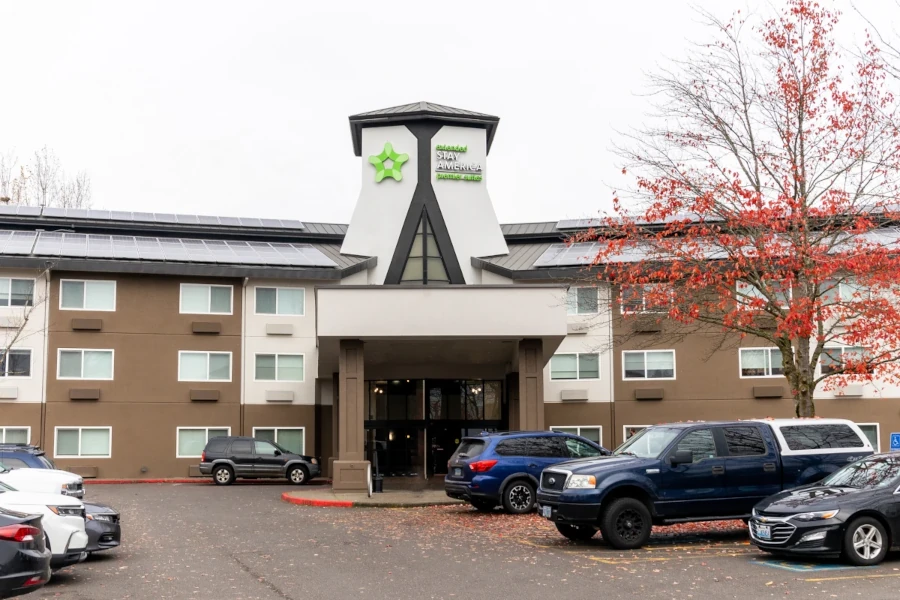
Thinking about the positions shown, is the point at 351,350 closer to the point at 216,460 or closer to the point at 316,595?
the point at 216,460

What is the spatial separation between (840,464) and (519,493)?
6944mm

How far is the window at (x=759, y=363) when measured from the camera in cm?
3600

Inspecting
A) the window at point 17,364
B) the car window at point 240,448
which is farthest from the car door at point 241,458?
the window at point 17,364

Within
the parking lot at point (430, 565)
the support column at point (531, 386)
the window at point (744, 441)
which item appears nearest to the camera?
the parking lot at point (430, 565)

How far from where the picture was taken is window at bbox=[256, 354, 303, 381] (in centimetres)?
3731

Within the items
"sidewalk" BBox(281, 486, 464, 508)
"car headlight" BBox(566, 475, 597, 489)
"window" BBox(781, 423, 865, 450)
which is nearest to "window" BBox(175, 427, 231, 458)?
"sidewalk" BBox(281, 486, 464, 508)

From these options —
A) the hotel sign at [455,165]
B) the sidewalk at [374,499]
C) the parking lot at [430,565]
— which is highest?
the hotel sign at [455,165]

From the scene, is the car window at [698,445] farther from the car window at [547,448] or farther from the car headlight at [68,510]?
the car headlight at [68,510]

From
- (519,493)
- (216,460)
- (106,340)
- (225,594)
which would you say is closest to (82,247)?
(106,340)

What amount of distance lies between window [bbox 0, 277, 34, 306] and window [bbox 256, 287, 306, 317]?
811 cm

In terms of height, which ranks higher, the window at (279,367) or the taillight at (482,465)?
the window at (279,367)

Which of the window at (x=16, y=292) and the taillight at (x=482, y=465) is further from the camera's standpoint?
the window at (x=16, y=292)

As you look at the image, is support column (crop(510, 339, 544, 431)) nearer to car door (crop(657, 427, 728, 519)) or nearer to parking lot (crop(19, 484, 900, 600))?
parking lot (crop(19, 484, 900, 600))

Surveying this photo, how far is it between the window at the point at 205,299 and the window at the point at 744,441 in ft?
83.3
